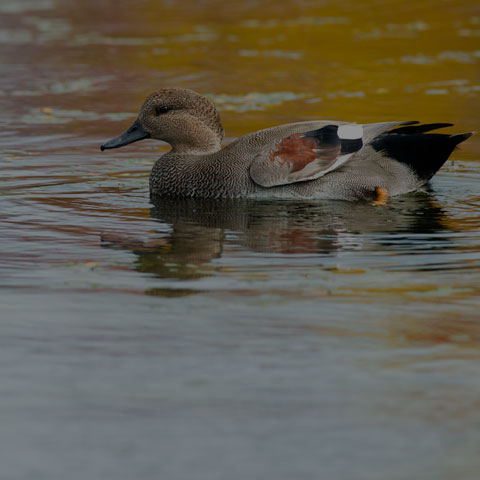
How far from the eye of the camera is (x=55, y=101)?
15703 millimetres

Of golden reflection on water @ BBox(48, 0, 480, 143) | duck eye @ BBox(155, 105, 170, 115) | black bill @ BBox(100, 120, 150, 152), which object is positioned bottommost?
black bill @ BBox(100, 120, 150, 152)

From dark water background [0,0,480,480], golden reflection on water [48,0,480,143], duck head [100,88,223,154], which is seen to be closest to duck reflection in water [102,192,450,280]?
dark water background [0,0,480,480]

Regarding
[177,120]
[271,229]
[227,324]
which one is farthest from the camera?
[177,120]

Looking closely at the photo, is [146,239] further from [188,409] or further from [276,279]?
[188,409]

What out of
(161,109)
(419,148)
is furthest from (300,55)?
(419,148)

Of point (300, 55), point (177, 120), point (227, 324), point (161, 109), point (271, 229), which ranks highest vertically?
point (300, 55)

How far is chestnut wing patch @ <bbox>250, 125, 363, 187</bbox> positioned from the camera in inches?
362

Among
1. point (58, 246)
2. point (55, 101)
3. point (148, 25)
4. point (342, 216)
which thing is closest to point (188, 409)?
point (58, 246)

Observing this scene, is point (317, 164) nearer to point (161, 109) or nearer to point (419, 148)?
point (419, 148)

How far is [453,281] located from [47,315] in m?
2.31

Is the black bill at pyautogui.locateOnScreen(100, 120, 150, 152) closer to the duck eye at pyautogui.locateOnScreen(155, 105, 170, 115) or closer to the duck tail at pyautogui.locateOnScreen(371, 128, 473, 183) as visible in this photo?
the duck eye at pyautogui.locateOnScreen(155, 105, 170, 115)

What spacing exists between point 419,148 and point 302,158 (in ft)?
3.48

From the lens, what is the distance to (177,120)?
33.2 ft

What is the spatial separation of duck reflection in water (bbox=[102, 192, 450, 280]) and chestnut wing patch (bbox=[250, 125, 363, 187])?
22 cm
